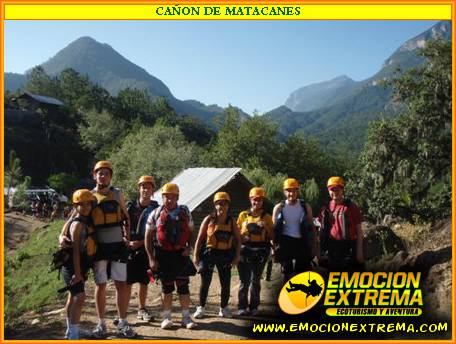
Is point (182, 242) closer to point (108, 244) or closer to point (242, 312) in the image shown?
point (108, 244)

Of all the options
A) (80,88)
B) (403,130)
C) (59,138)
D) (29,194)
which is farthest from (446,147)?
(80,88)

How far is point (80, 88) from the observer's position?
332ft

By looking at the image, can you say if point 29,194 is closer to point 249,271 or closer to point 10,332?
point 10,332

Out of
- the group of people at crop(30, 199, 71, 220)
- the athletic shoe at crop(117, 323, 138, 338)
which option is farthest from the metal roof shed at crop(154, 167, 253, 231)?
the group of people at crop(30, 199, 71, 220)

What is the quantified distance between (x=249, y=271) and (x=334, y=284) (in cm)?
149

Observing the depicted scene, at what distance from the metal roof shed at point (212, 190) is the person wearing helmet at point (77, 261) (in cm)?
1172

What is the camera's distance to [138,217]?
711cm

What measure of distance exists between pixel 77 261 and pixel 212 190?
503 inches

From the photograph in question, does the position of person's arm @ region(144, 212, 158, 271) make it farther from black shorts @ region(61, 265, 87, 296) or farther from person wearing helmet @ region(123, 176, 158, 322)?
black shorts @ region(61, 265, 87, 296)

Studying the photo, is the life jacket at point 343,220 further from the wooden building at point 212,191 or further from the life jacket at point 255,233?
the wooden building at point 212,191

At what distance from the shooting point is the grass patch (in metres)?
12.7

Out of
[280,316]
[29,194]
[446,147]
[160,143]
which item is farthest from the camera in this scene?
Answer: [160,143]

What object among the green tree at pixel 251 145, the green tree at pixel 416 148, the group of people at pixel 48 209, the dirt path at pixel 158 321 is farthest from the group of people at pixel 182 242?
the green tree at pixel 251 145

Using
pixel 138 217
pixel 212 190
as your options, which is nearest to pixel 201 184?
pixel 212 190
